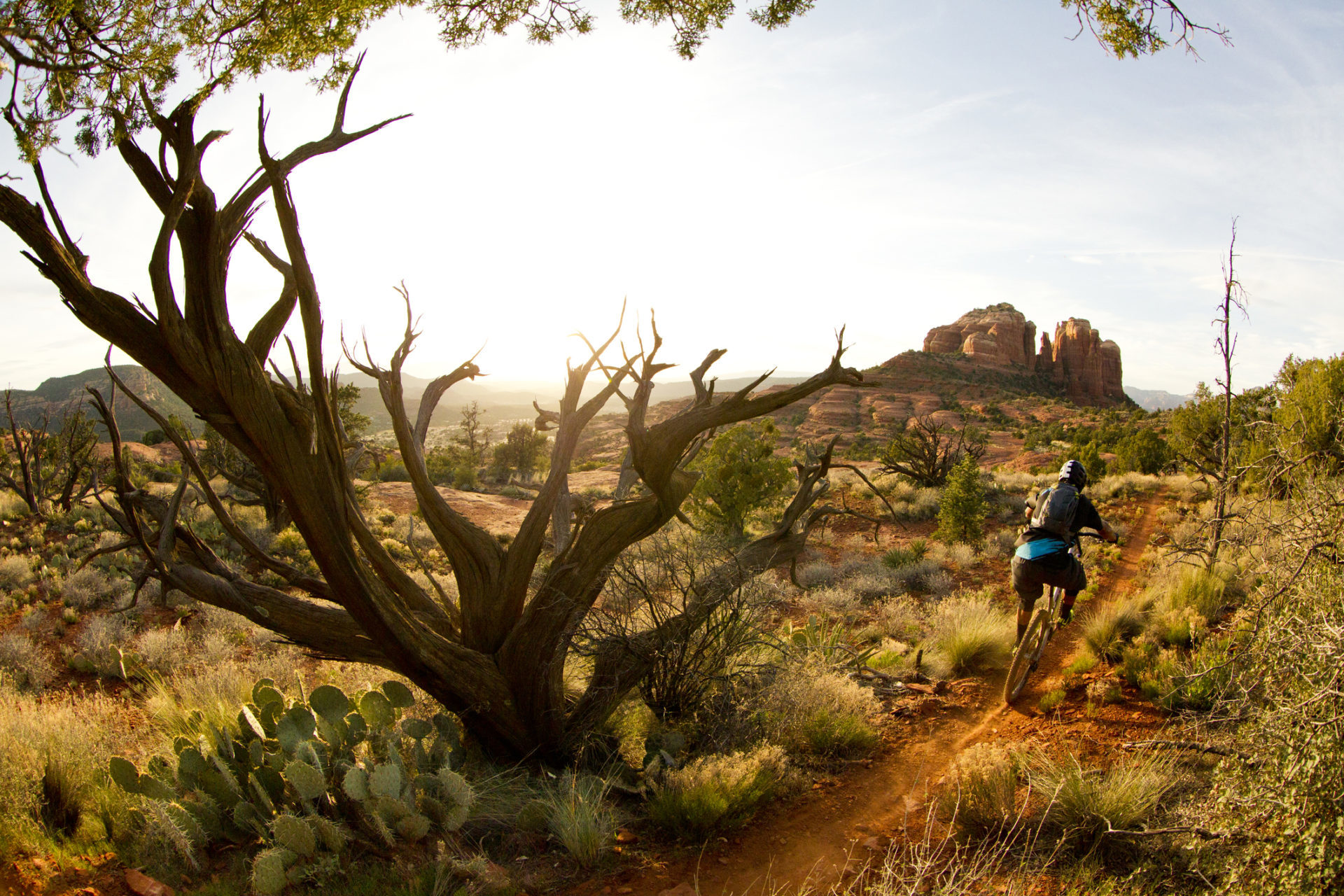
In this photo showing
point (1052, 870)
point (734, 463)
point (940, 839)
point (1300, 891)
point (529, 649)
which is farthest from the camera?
point (734, 463)

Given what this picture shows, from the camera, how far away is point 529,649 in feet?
15.4

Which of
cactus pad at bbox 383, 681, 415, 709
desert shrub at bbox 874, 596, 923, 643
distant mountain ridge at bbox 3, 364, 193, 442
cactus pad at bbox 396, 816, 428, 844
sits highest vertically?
distant mountain ridge at bbox 3, 364, 193, 442

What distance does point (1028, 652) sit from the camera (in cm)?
636

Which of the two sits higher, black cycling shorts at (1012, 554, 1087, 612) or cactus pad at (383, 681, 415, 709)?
black cycling shorts at (1012, 554, 1087, 612)

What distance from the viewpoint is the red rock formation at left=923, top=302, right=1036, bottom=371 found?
271ft

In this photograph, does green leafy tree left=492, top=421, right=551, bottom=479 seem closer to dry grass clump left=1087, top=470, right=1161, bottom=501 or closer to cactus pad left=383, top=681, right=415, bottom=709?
dry grass clump left=1087, top=470, right=1161, bottom=501

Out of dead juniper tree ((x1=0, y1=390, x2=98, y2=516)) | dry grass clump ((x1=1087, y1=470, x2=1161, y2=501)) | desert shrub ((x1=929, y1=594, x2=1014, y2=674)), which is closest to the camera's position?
desert shrub ((x1=929, y1=594, x2=1014, y2=674))

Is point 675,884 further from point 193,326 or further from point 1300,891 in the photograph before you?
point 193,326

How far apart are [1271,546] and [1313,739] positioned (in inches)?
70.8

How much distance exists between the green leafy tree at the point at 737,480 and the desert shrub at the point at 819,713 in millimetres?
8665

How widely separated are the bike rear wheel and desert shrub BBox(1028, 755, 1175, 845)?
1.94m

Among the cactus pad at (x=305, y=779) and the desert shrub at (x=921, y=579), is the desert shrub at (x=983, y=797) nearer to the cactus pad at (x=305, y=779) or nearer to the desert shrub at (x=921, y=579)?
the cactus pad at (x=305, y=779)

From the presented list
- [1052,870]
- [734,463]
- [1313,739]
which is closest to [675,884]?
[1052,870]

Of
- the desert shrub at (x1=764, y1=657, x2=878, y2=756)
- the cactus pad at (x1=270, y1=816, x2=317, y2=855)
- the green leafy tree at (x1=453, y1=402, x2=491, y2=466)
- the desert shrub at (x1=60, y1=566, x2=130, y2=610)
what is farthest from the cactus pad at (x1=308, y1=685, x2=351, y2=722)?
the green leafy tree at (x1=453, y1=402, x2=491, y2=466)
